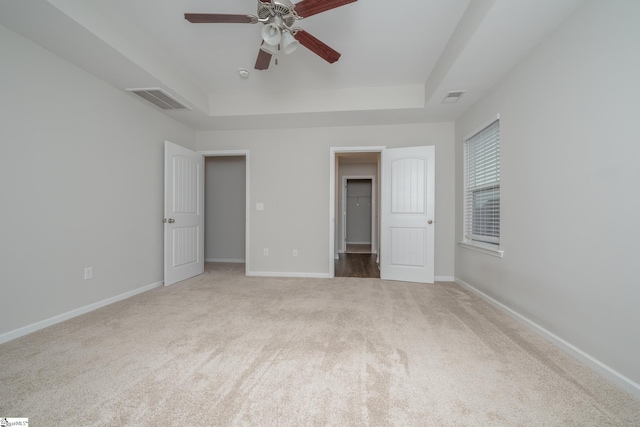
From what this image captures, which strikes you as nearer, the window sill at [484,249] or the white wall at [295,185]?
the window sill at [484,249]

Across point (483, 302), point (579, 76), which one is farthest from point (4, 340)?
point (579, 76)

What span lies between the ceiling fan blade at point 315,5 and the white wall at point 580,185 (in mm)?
1632

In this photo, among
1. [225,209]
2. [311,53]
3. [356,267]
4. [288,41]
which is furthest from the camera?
[225,209]

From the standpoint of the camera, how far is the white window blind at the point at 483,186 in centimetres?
287

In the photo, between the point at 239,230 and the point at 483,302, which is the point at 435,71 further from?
the point at 239,230

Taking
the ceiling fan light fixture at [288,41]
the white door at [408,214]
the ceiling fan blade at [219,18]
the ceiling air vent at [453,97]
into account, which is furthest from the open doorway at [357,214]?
the ceiling fan blade at [219,18]

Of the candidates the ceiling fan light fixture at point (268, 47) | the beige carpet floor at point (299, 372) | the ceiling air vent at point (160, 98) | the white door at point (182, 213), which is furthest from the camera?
the white door at point (182, 213)

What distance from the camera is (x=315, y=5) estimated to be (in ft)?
5.49

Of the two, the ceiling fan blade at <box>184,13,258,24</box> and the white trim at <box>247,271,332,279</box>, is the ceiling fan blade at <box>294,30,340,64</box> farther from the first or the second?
the white trim at <box>247,271,332,279</box>

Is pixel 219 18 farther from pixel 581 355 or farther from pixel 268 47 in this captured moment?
pixel 581 355

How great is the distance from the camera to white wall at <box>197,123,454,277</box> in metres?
4.11

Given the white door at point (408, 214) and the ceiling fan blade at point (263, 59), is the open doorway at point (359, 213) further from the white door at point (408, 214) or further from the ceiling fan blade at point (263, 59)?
the ceiling fan blade at point (263, 59)

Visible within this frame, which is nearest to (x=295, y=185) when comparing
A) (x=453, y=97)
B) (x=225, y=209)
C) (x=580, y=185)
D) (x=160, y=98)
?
(x=160, y=98)

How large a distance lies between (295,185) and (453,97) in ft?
8.20
